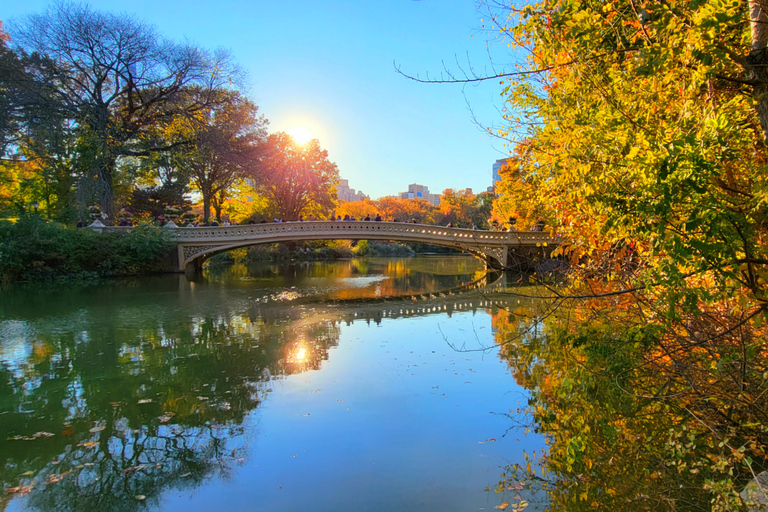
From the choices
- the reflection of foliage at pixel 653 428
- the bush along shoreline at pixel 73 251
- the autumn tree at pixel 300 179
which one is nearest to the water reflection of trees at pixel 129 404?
the reflection of foliage at pixel 653 428

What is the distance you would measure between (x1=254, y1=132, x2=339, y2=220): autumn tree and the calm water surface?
868 inches

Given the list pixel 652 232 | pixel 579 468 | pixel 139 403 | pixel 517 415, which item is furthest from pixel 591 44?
pixel 139 403

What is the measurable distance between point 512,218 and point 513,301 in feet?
33.0

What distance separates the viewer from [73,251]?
16.5 meters

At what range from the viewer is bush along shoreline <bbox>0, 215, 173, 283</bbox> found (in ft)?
49.9

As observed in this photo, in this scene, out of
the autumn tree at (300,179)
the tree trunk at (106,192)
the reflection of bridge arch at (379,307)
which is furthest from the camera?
the autumn tree at (300,179)

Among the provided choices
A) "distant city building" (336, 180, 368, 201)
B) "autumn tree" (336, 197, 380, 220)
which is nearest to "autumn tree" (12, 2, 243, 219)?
"autumn tree" (336, 197, 380, 220)

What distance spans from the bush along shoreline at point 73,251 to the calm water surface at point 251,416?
26.0 feet

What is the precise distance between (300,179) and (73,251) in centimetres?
1648

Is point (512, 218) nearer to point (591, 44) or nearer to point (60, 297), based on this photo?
point (60, 297)

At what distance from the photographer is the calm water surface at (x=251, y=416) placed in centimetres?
321

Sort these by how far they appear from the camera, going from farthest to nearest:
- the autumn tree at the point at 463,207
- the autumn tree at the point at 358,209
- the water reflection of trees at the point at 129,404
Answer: the autumn tree at the point at 463,207 < the autumn tree at the point at 358,209 < the water reflection of trees at the point at 129,404

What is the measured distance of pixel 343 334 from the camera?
8.38 metres

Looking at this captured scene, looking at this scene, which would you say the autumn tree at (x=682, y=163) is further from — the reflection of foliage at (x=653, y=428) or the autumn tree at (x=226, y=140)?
the autumn tree at (x=226, y=140)
